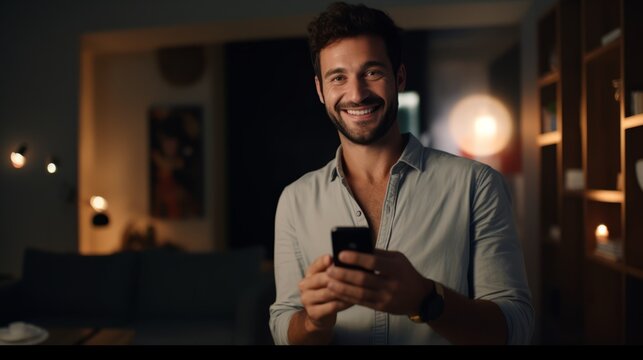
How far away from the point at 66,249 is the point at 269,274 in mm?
1027

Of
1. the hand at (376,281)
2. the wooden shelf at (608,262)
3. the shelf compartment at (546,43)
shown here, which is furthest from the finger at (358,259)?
the shelf compartment at (546,43)

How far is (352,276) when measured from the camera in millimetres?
518

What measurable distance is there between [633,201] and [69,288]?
2452mm

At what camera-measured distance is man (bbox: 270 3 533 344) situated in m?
0.69

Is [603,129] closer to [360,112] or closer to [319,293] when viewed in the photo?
[360,112]

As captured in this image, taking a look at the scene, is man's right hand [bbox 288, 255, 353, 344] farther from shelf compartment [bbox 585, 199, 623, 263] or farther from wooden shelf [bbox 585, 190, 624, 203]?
shelf compartment [bbox 585, 199, 623, 263]

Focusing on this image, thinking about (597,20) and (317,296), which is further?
(597,20)

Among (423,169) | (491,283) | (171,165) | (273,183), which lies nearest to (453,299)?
(491,283)

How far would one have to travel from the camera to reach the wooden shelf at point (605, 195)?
164 cm

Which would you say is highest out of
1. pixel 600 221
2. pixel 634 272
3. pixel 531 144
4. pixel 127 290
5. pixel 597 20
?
pixel 597 20

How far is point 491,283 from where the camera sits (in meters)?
0.73

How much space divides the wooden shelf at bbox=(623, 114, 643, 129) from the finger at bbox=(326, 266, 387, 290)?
127cm

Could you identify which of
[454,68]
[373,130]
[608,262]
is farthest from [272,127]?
[608,262]

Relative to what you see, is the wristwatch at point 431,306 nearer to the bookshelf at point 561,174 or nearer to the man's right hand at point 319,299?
the man's right hand at point 319,299
